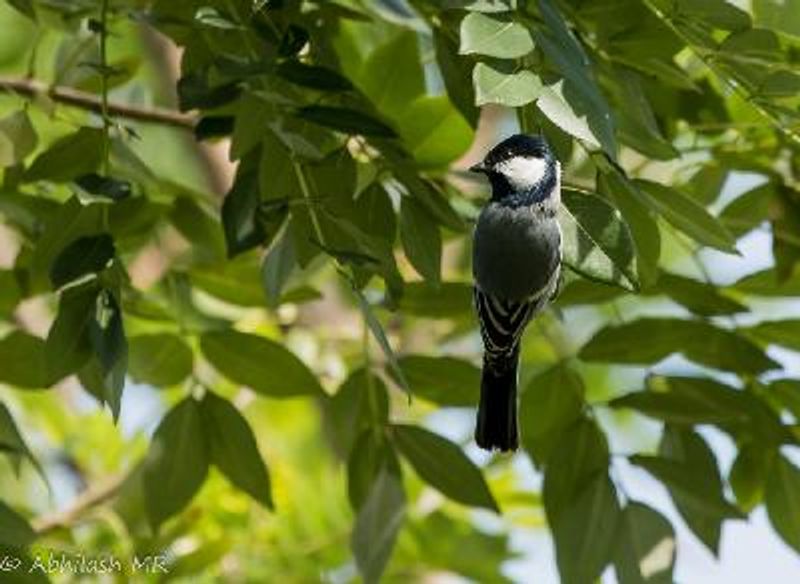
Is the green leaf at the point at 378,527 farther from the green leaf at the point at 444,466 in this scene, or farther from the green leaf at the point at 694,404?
the green leaf at the point at 694,404

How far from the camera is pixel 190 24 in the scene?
2.32 metres

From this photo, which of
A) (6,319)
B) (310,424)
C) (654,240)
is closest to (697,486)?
(654,240)

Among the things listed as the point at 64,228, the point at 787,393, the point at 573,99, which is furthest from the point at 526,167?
the point at 787,393

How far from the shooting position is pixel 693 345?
8.13 ft

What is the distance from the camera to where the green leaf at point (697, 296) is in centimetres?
244

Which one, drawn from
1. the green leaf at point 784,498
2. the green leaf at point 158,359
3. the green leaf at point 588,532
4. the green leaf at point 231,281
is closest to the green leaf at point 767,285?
the green leaf at point 784,498

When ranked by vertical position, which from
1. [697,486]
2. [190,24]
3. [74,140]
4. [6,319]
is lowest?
[6,319]

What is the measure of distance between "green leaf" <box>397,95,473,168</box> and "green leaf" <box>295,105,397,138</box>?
437mm

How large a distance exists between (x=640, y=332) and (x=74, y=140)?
2.68 ft

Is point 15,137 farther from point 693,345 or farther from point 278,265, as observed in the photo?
point 693,345

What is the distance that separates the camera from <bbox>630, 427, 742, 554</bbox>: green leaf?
7.91ft

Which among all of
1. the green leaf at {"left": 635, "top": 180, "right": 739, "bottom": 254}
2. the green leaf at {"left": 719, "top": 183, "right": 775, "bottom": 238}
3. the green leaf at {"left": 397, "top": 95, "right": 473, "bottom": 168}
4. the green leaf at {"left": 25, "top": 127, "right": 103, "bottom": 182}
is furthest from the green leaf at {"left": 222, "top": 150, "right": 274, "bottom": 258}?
the green leaf at {"left": 719, "top": 183, "right": 775, "bottom": 238}

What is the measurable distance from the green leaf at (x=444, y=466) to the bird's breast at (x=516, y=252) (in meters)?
0.67

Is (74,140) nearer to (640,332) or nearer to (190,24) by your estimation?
(190,24)
